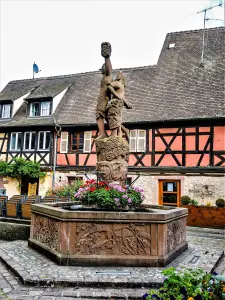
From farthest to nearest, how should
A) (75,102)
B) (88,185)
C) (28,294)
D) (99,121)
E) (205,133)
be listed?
1. (75,102)
2. (205,133)
3. (99,121)
4. (88,185)
5. (28,294)

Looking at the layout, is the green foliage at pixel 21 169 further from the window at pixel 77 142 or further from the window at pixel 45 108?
the window at pixel 45 108

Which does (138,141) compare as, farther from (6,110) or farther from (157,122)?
(6,110)

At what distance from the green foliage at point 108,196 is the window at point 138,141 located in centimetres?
941

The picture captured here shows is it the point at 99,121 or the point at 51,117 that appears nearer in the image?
the point at 99,121

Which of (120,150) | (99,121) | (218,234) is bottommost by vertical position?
(218,234)

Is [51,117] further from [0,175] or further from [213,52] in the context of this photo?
[213,52]

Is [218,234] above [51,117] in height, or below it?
Answer: below

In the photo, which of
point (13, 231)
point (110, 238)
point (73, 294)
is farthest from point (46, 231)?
point (13, 231)

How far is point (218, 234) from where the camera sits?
9.94m

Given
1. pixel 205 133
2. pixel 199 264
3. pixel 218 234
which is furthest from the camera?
pixel 205 133

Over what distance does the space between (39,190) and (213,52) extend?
13857mm

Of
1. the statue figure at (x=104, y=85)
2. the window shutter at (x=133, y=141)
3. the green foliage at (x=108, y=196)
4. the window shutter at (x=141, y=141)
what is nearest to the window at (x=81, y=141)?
the window shutter at (x=133, y=141)

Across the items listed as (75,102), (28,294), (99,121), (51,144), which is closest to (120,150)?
(99,121)

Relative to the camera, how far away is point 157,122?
1595 cm
